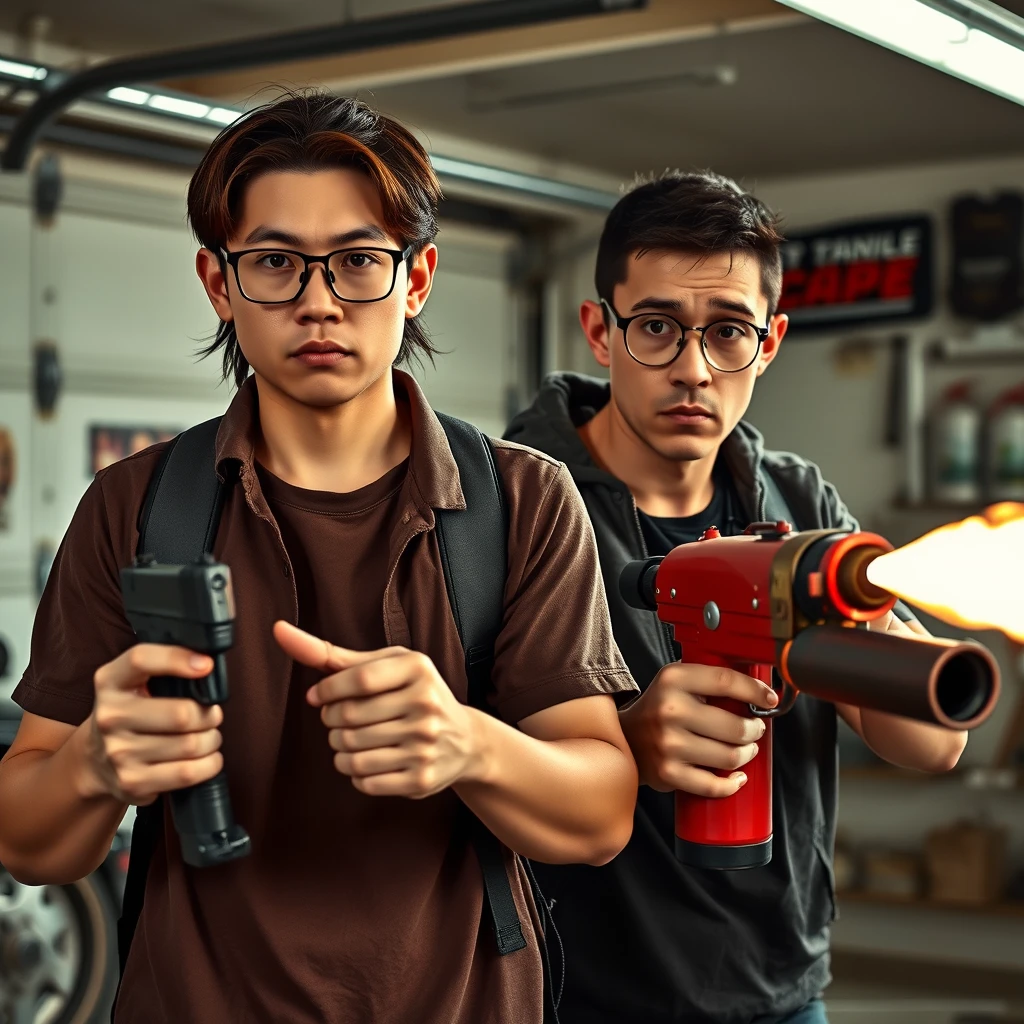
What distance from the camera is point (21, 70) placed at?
3557mm

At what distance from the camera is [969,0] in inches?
89.7

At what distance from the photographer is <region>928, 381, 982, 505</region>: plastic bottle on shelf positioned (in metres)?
6.21

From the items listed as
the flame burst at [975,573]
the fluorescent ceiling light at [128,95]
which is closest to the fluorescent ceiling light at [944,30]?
the flame burst at [975,573]

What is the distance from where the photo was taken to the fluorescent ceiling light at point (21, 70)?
3.49 m

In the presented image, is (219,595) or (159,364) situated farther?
(159,364)

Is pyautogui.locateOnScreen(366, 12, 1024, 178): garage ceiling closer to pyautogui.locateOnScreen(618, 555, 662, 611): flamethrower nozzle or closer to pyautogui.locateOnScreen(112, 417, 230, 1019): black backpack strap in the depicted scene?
pyautogui.locateOnScreen(618, 555, 662, 611): flamethrower nozzle

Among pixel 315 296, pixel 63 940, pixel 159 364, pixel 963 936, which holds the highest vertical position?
pixel 159 364

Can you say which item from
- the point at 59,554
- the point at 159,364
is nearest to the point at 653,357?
the point at 59,554

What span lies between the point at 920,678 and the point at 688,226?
111 centimetres

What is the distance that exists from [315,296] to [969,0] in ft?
4.65

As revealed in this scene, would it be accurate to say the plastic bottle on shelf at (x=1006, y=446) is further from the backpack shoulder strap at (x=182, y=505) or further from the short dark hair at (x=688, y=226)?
the backpack shoulder strap at (x=182, y=505)

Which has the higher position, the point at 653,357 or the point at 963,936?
the point at 653,357

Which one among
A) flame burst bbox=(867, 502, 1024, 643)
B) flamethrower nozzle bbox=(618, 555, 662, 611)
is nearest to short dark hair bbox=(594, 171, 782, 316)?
flamethrower nozzle bbox=(618, 555, 662, 611)

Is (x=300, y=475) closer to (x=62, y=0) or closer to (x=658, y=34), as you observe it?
(x=658, y=34)
